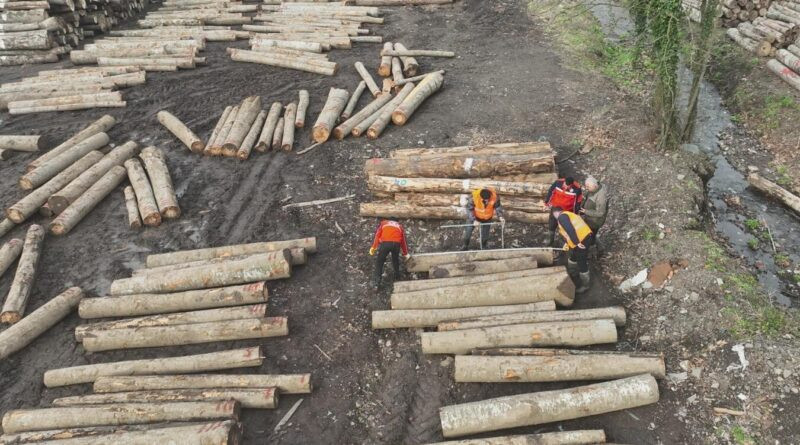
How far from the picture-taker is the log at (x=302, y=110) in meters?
15.5

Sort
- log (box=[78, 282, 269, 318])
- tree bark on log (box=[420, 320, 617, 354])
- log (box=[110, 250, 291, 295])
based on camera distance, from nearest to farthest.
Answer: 1. tree bark on log (box=[420, 320, 617, 354])
2. log (box=[78, 282, 269, 318])
3. log (box=[110, 250, 291, 295])

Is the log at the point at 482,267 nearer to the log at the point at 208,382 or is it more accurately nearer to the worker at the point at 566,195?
the worker at the point at 566,195

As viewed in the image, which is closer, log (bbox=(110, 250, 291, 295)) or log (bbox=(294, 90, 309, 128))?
log (bbox=(110, 250, 291, 295))

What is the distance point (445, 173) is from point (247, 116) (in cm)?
703

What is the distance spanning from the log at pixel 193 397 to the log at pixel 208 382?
0.13 metres

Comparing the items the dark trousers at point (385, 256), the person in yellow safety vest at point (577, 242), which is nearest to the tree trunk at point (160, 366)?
the dark trousers at point (385, 256)

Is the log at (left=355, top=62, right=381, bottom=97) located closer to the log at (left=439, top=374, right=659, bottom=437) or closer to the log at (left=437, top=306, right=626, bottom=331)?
the log at (left=437, top=306, right=626, bottom=331)

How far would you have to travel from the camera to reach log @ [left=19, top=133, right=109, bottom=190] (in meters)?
12.9

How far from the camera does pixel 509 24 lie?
73.9ft

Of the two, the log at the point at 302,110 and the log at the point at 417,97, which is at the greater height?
the log at the point at 302,110

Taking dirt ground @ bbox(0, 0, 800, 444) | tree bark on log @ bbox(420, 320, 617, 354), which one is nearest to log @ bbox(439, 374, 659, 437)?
dirt ground @ bbox(0, 0, 800, 444)

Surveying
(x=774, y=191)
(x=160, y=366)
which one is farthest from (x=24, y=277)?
(x=774, y=191)

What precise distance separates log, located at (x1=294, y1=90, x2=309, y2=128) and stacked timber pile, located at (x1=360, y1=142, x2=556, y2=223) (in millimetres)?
4056

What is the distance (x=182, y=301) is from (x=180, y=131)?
7.52 meters
